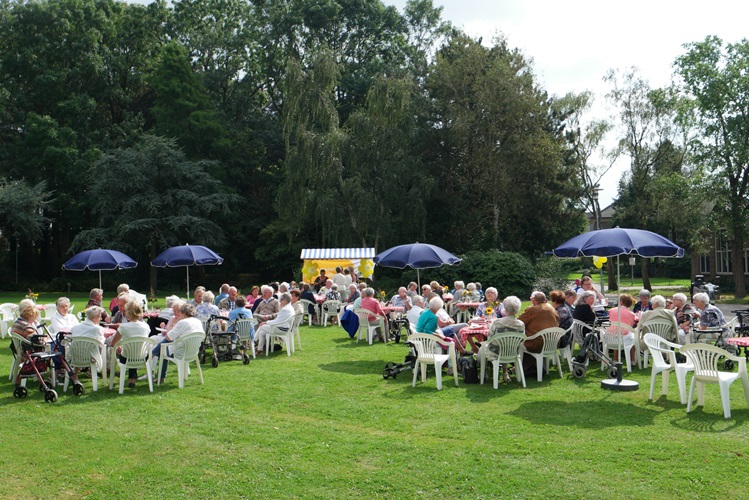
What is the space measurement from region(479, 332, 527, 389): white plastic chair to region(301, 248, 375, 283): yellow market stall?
16.7 metres

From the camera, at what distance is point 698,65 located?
2666 centimetres

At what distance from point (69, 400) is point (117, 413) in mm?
1112

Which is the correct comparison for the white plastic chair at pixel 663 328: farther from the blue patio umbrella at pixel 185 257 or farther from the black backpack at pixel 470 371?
the blue patio umbrella at pixel 185 257

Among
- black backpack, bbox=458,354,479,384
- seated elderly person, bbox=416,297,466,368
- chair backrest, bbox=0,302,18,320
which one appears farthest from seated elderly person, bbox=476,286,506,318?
chair backrest, bbox=0,302,18,320

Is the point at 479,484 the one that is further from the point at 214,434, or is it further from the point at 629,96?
the point at 629,96

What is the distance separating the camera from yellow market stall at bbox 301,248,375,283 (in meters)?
25.2

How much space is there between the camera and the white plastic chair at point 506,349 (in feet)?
27.8

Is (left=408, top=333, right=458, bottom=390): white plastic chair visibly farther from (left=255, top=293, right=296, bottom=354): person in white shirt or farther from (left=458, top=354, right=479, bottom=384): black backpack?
(left=255, top=293, right=296, bottom=354): person in white shirt

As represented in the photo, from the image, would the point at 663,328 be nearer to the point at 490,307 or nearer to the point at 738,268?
the point at 490,307

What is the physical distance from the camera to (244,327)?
11.3 m

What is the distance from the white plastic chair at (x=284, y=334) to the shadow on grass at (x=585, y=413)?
208 inches

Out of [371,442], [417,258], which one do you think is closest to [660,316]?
[371,442]

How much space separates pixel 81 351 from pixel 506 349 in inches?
223

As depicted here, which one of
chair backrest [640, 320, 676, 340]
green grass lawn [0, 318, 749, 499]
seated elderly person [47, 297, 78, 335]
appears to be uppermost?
seated elderly person [47, 297, 78, 335]
